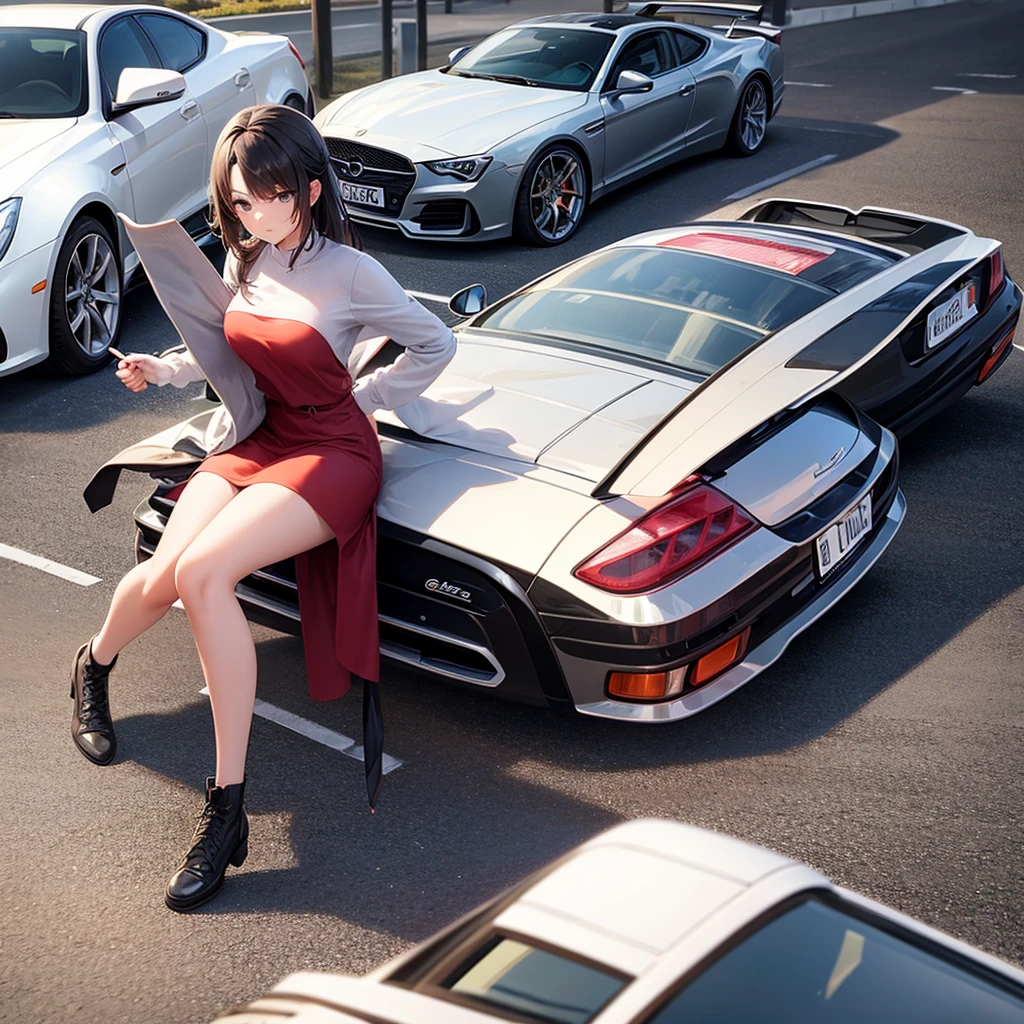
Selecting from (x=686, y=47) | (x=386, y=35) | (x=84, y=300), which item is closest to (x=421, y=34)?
(x=386, y=35)

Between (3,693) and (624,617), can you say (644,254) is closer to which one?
(624,617)

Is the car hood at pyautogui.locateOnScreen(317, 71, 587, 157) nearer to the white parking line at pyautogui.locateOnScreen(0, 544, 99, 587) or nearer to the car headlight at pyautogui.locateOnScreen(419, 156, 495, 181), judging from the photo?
the car headlight at pyautogui.locateOnScreen(419, 156, 495, 181)

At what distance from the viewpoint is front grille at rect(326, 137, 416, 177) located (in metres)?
8.54

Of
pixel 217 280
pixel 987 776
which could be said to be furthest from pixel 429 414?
pixel 987 776

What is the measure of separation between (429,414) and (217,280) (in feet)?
2.44

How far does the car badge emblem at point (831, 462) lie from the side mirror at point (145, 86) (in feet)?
14.7

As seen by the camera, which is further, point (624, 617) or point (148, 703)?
point (148, 703)

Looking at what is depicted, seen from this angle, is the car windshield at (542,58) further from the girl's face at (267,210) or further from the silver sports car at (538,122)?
the girl's face at (267,210)

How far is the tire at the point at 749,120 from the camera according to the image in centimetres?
1102

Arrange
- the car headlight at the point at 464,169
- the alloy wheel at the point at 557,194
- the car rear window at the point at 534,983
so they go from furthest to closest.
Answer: the alloy wheel at the point at 557,194
the car headlight at the point at 464,169
the car rear window at the point at 534,983

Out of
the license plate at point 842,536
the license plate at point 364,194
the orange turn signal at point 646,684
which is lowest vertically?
the orange turn signal at point 646,684

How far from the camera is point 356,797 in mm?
3674

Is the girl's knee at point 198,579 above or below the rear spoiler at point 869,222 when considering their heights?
below

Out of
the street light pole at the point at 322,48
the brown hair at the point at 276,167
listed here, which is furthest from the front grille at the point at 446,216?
the street light pole at the point at 322,48
